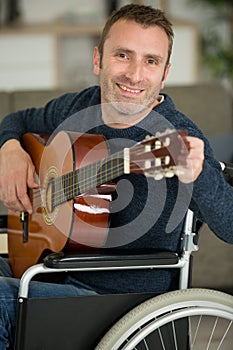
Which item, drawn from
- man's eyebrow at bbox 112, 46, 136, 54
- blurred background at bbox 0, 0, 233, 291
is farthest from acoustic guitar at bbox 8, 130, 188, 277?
blurred background at bbox 0, 0, 233, 291

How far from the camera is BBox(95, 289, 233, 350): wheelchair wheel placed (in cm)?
163

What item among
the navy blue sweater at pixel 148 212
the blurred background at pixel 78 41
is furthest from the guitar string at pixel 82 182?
the blurred background at pixel 78 41

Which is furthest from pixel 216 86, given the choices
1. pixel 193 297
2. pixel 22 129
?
pixel 193 297

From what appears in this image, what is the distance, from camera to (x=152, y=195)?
1718 mm

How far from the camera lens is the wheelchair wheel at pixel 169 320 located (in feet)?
5.33

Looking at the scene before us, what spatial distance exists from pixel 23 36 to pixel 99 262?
3727 millimetres

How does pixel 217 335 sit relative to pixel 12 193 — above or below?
below

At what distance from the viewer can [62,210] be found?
5.60ft

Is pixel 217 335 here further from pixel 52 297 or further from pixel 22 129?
pixel 22 129

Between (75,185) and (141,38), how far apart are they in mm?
365

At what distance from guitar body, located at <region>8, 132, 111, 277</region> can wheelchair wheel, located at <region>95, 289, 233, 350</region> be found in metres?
0.18

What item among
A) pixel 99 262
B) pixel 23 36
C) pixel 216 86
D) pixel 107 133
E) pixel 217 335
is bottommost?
pixel 217 335

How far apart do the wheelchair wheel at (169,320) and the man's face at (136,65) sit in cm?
43

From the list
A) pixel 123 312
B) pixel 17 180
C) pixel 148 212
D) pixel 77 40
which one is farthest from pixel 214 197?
pixel 77 40
